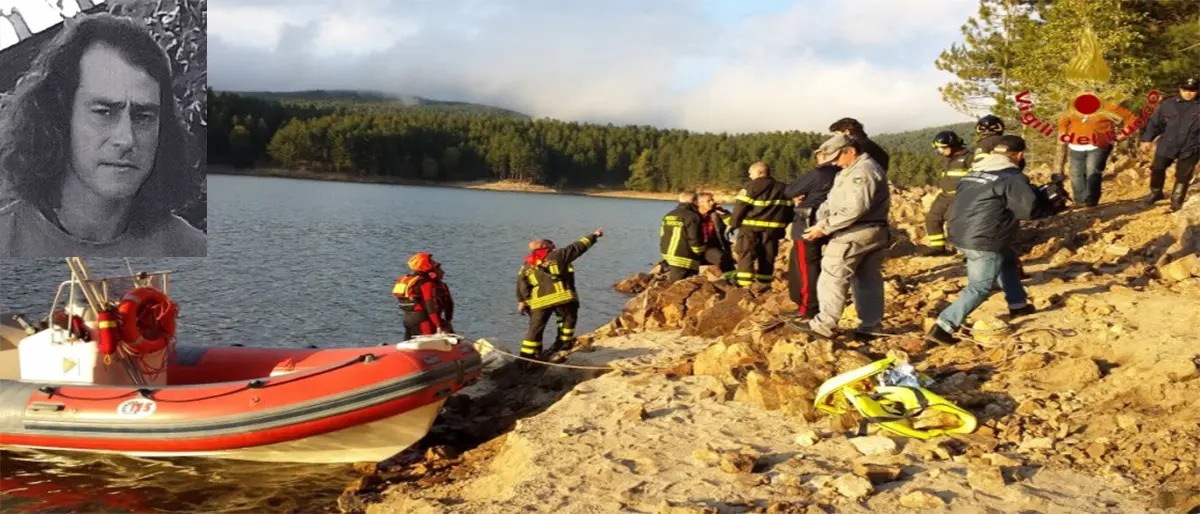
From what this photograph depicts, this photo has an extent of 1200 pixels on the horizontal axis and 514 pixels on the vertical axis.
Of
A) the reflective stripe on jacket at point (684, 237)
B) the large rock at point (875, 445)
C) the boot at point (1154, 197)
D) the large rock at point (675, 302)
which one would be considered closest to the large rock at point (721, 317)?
the large rock at point (675, 302)

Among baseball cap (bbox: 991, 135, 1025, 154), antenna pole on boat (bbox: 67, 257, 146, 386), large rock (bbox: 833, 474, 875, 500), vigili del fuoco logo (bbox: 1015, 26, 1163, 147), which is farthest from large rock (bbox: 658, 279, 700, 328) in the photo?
vigili del fuoco logo (bbox: 1015, 26, 1163, 147)

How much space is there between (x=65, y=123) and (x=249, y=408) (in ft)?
20.7

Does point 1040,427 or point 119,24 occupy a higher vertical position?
point 119,24

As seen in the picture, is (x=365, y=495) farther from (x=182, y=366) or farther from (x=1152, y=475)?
(x=1152, y=475)

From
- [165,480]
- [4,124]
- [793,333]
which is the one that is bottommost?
[165,480]

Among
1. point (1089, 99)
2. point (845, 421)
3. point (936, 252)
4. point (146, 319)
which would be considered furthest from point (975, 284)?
point (1089, 99)

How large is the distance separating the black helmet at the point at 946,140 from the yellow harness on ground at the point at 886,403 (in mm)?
3585

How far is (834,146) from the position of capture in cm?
627

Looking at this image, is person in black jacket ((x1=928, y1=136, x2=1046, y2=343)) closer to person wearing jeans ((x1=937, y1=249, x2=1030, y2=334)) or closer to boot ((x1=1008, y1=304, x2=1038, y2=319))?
person wearing jeans ((x1=937, y1=249, x2=1030, y2=334))

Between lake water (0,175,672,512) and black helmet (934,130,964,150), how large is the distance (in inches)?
234

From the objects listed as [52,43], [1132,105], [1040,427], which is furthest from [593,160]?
[1040,427]

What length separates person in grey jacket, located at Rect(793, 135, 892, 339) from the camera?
20.2 feet

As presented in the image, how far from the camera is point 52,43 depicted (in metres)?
11.1

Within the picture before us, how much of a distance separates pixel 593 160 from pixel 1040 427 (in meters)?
86.8
